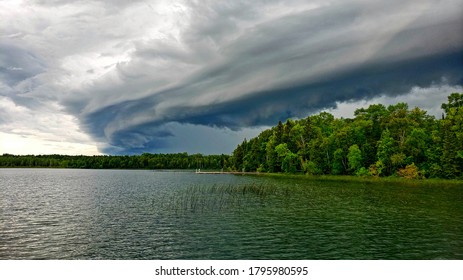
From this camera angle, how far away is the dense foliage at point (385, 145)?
7056cm

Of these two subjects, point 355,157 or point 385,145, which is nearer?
point 385,145

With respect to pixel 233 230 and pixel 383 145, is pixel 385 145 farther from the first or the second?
pixel 233 230

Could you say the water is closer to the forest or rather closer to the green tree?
the forest

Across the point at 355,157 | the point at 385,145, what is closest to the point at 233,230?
the point at 385,145

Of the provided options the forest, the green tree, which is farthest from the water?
the green tree

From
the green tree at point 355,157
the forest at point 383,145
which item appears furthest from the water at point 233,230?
the green tree at point 355,157

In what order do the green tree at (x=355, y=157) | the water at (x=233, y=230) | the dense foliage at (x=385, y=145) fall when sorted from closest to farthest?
the water at (x=233, y=230) < the dense foliage at (x=385, y=145) < the green tree at (x=355, y=157)

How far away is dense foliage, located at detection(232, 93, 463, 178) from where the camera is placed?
70.6 m

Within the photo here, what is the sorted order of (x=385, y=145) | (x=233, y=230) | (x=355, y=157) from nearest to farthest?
1. (x=233, y=230)
2. (x=385, y=145)
3. (x=355, y=157)

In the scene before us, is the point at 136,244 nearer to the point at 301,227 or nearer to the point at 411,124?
the point at 301,227

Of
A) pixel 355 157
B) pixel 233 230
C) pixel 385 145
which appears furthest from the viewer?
pixel 355 157

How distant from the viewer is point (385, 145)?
80375 millimetres

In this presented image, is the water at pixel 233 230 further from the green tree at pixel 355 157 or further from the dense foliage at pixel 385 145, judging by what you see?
the green tree at pixel 355 157
